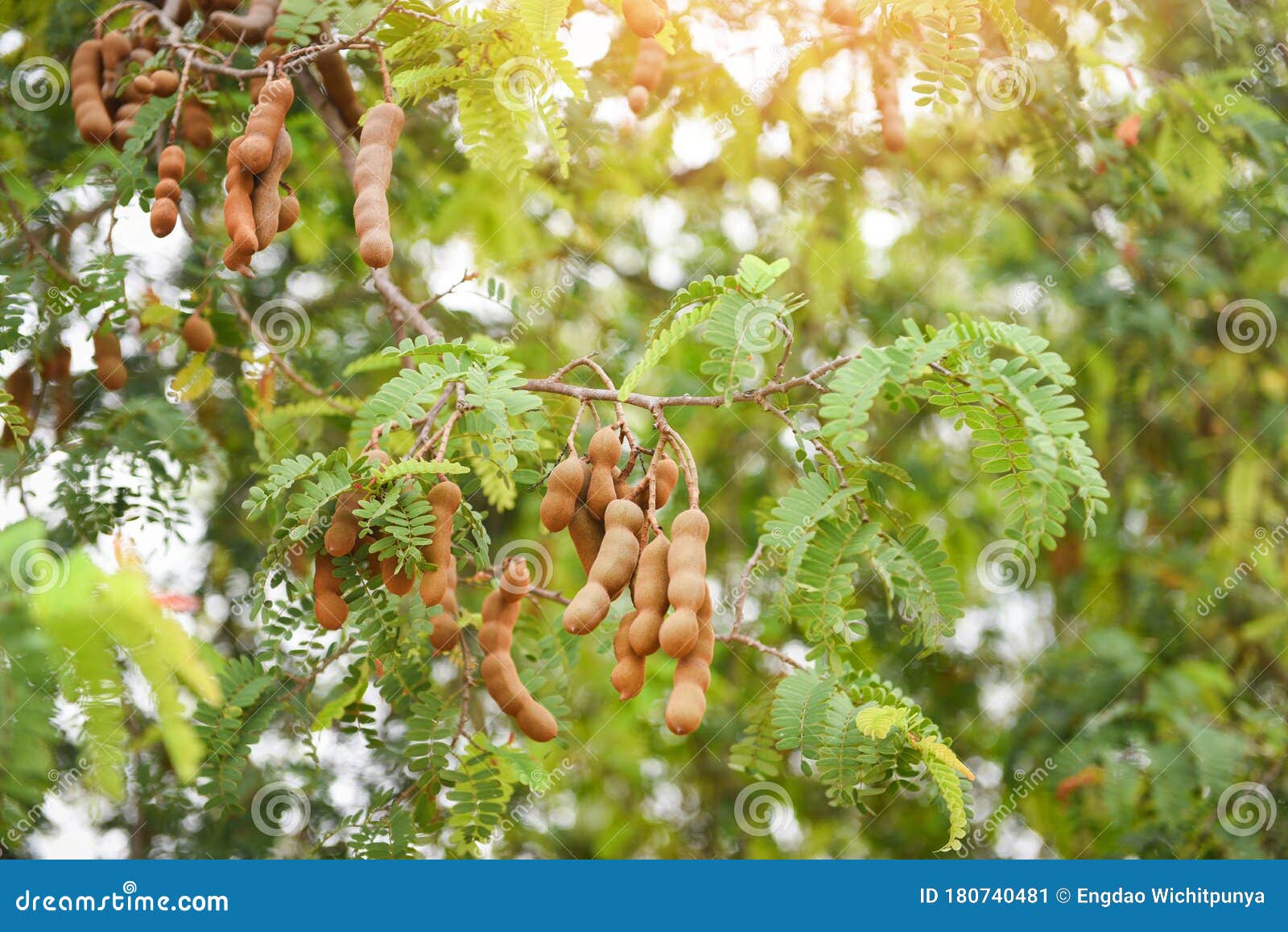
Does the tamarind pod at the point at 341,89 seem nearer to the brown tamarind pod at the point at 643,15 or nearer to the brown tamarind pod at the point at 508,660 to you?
the brown tamarind pod at the point at 643,15

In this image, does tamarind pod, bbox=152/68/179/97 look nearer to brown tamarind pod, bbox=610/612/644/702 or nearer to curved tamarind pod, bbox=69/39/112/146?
curved tamarind pod, bbox=69/39/112/146

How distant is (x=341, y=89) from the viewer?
7.98ft

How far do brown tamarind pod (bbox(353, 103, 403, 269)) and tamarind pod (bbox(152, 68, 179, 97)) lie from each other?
691 mm

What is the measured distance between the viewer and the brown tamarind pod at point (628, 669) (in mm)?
1440

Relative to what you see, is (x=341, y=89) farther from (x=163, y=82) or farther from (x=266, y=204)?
(x=266, y=204)

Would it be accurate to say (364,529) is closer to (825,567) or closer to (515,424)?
(515,424)

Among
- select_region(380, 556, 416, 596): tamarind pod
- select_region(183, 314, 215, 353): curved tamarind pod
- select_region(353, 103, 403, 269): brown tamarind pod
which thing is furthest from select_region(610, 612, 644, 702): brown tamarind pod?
select_region(183, 314, 215, 353): curved tamarind pod

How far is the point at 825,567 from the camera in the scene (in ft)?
5.47

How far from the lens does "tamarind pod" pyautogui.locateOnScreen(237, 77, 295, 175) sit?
5.66 ft

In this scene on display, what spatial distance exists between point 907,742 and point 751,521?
9.18ft

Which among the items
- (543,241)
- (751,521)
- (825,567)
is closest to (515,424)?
(825,567)

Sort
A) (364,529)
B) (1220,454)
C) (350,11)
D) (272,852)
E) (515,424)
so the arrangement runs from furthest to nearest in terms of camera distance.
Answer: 1. (1220,454)
2. (272,852)
3. (350,11)
4. (515,424)
5. (364,529)

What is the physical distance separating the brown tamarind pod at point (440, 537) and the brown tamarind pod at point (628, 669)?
0.28m

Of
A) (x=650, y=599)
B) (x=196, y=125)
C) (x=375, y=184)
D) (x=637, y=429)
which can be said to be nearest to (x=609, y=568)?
(x=650, y=599)
